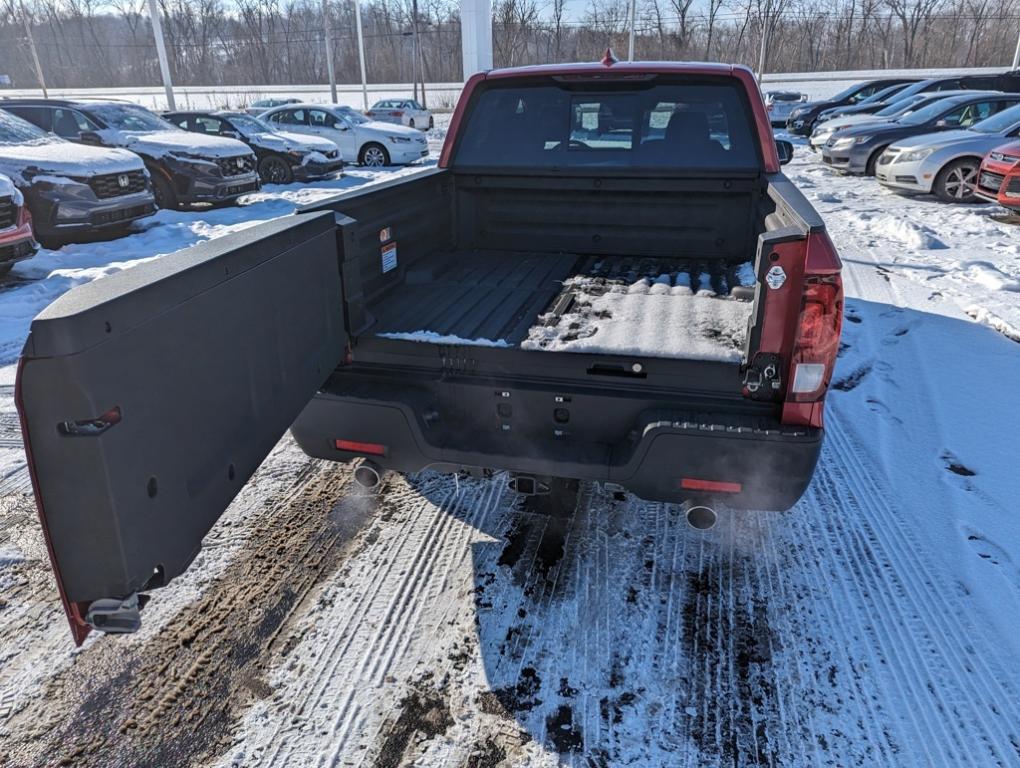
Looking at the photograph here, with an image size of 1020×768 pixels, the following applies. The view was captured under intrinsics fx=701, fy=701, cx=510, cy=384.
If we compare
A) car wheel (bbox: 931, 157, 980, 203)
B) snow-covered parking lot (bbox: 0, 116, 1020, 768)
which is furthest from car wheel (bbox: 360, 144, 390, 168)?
snow-covered parking lot (bbox: 0, 116, 1020, 768)

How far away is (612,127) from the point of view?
4.52m

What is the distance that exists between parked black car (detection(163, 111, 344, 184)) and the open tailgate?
1458 centimetres

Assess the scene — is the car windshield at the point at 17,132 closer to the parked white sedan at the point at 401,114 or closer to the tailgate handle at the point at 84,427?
the tailgate handle at the point at 84,427

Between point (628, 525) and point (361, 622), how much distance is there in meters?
1.44

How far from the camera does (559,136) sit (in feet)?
14.9

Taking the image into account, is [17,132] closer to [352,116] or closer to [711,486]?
[352,116]

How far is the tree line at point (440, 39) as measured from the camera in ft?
209

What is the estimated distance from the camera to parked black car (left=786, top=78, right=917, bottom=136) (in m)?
23.6

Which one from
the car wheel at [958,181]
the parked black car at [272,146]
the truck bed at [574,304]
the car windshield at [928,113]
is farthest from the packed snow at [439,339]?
the car windshield at [928,113]

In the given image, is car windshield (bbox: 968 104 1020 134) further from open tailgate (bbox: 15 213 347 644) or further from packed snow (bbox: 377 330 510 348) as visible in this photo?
open tailgate (bbox: 15 213 347 644)

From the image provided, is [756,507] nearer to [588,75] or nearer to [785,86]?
[588,75]

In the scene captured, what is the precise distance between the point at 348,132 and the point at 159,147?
7.34 m

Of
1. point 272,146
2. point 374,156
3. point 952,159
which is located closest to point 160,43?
point 374,156

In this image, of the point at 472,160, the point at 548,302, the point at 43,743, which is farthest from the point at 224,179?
the point at 43,743
